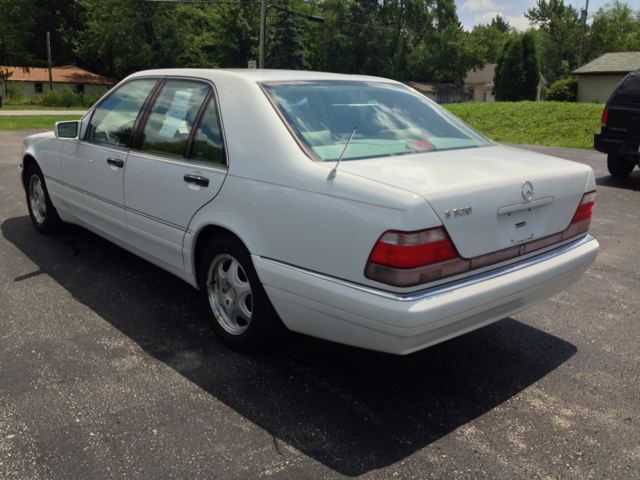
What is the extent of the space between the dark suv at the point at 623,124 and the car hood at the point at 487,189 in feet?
25.3

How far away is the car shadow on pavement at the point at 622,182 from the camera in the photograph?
1004 centimetres

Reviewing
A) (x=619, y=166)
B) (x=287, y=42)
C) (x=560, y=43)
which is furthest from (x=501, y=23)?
(x=619, y=166)

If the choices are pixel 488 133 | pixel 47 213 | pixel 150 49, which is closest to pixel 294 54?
pixel 150 49

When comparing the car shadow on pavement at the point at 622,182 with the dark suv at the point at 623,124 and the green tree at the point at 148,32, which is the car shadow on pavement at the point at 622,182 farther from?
the green tree at the point at 148,32

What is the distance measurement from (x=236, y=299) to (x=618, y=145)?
29.6 ft

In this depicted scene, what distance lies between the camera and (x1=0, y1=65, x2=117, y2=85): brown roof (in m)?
59.9

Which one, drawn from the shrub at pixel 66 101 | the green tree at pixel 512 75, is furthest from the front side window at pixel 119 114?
the green tree at pixel 512 75

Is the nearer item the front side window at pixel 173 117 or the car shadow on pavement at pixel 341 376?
the car shadow on pavement at pixel 341 376

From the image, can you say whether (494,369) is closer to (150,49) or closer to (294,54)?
(150,49)

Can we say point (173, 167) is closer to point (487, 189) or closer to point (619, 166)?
point (487, 189)

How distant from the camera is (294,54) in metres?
57.8

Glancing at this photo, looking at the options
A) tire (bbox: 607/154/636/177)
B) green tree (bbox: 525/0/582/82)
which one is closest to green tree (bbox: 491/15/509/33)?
green tree (bbox: 525/0/582/82)

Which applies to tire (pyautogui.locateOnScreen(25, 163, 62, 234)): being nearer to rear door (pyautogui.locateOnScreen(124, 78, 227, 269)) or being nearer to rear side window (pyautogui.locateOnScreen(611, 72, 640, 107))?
rear door (pyautogui.locateOnScreen(124, 78, 227, 269))

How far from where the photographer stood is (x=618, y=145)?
10.2 m
